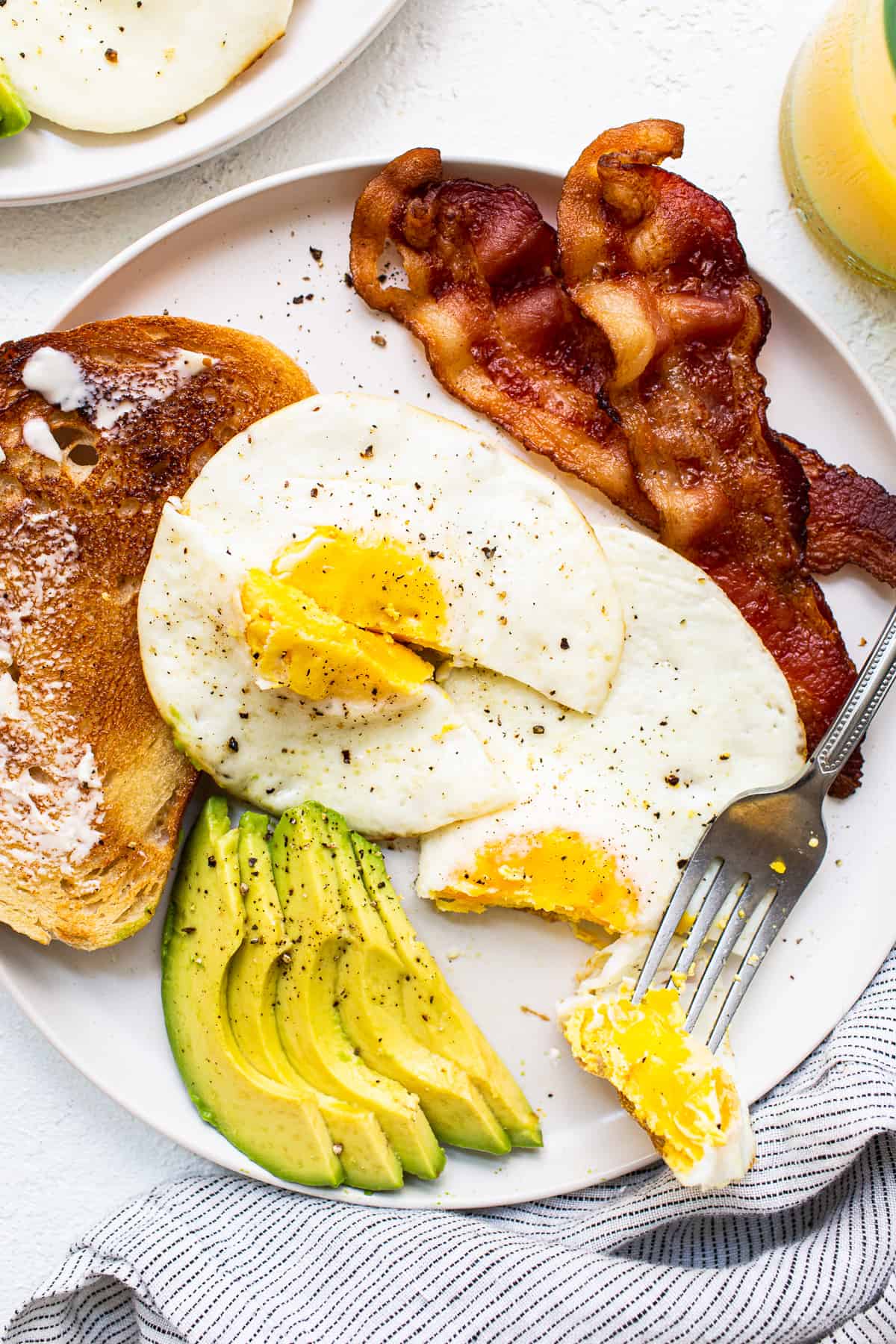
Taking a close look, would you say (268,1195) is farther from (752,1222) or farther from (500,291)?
(500,291)

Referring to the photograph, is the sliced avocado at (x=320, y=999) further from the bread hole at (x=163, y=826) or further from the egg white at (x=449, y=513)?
the egg white at (x=449, y=513)

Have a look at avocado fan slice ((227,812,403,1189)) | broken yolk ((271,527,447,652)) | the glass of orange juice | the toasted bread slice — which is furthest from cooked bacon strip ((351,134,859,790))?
avocado fan slice ((227,812,403,1189))

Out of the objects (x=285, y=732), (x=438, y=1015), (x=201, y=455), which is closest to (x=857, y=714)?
(x=438, y=1015)

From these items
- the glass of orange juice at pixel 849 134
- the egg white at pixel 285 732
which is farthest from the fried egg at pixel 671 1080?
the glass of orange juice at pixel 849 134

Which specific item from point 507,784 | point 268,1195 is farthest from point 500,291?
point 268,1195

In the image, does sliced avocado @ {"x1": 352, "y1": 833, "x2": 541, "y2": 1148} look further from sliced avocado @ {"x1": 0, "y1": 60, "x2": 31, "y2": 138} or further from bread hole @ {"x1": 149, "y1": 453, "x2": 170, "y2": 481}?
sliced avocado @ {"x1": 0, "y1": 60, "x2": 31, "y2": 138}

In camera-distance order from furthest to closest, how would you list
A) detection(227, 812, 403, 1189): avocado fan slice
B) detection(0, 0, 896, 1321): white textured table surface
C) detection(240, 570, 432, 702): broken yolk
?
detection(0, 0, 896, 1321): white textured table surface, detection(227, 812, 403, 1189): avocado fan slice, detection(240, 570, 432, 702): broken yolk
